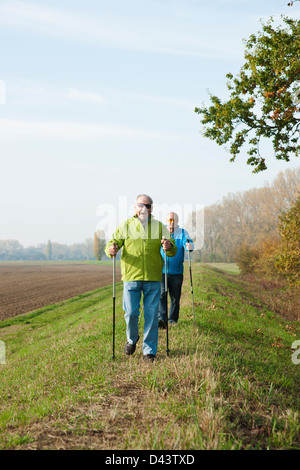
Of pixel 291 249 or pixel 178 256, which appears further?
pixel 291 249

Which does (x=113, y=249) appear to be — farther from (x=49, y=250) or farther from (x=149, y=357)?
(x=49, y=250)

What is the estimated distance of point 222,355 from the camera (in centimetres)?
633

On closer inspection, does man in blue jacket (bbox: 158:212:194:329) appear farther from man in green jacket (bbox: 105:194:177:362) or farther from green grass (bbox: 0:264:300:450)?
man in green jacket (bbox: 105:194:177:362)

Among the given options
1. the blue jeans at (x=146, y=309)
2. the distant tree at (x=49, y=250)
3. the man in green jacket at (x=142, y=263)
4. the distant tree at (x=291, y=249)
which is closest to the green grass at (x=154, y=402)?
the blue jeans at (x=146, y=309)

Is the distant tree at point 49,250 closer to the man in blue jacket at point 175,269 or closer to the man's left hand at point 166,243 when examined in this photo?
the man in blue jacket at point 175,269

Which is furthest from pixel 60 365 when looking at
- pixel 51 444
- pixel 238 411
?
pixel 238 411

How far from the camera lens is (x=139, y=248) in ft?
20.6

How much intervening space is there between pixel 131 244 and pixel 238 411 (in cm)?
318

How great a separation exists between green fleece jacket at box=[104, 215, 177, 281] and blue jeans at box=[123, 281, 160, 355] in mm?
144

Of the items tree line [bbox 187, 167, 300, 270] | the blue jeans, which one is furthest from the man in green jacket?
tree line [bbox 187, 167, 300, 270]

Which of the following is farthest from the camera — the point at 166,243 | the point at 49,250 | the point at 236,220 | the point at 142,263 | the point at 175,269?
the point at 49,250

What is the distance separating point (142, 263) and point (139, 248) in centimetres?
27

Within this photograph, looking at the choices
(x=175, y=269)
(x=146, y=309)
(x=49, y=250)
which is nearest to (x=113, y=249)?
(x=146, y=309)
